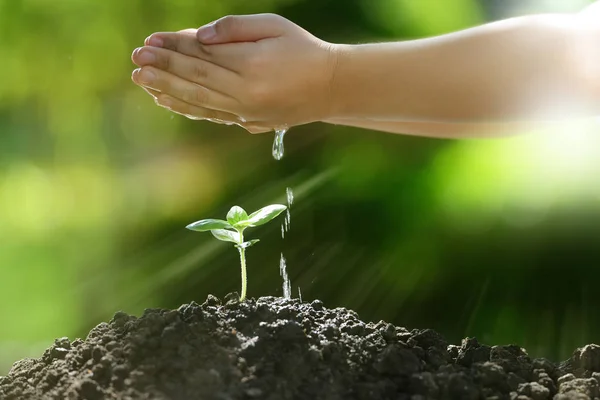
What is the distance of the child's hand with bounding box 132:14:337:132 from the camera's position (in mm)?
900

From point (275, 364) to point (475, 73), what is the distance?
19.6 inches

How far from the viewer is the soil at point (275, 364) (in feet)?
2.33

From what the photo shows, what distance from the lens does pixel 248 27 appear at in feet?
2.99

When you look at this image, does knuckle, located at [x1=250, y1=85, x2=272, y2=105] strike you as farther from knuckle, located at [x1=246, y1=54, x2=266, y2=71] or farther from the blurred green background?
the blurred green background

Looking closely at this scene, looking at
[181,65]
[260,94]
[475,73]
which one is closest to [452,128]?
[475,73]

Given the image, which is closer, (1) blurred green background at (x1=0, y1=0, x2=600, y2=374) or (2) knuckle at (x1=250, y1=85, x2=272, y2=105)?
(2) knuckle at (x1=250, y1=85, x2=272, y2=105)

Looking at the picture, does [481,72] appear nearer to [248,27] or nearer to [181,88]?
[248,27]

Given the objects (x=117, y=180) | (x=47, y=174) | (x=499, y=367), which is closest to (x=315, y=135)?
(x=117, y=180)

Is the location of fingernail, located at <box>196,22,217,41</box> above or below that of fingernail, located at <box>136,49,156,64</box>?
above

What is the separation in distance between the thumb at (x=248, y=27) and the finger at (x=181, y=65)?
0.05 metres

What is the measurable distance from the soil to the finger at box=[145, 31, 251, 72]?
377 millimetres

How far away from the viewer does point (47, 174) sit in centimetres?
153

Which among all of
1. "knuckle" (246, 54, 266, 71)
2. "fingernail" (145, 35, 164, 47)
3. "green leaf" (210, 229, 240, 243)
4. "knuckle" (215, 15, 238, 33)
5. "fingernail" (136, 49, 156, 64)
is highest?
"knuckle" (215, 15, 238, 33)

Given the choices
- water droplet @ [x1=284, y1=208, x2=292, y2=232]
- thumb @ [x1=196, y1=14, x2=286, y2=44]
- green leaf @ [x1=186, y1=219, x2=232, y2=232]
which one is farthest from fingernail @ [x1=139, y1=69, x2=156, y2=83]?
water droplet @ [x1=284, y1=208, x2=292, y2=232]
